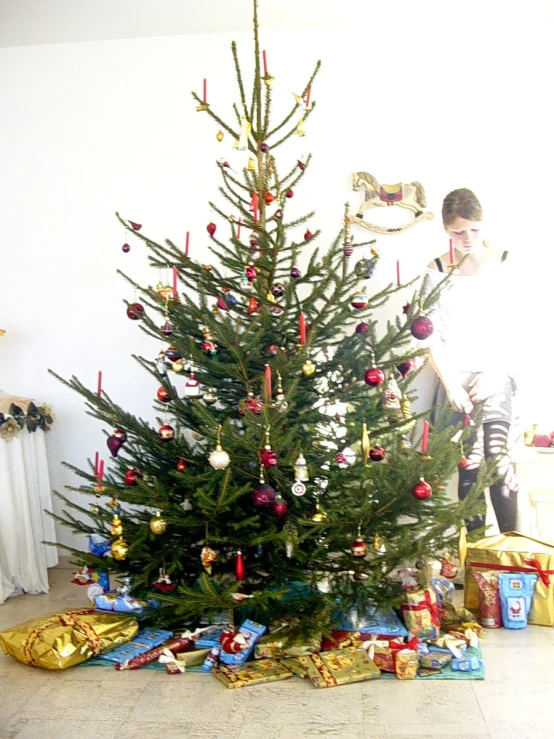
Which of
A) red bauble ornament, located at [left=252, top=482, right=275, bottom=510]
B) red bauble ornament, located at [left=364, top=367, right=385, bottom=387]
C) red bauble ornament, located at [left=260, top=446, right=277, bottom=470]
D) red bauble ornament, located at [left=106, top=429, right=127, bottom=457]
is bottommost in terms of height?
red bauble ornament, located at [left=252, top=482, right=275, bottom=510]

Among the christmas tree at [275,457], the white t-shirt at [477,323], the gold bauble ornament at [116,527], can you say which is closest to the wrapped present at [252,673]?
the christmas tree at [275,457]

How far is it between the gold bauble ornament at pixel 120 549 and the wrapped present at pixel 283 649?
0.55 metres

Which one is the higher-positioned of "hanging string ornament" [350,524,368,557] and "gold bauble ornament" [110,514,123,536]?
"gold bauble ornament" [110,514,123,536]

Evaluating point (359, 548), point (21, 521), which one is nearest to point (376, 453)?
point (359, 548)

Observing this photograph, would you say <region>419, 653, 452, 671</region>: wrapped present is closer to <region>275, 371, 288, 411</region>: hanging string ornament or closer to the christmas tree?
the christmas tree

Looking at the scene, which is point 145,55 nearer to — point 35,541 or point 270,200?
point 270,200

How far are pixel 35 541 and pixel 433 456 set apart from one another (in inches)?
73.6

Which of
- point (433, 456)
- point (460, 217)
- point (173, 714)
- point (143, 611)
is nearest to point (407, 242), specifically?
→ point (460, 217)

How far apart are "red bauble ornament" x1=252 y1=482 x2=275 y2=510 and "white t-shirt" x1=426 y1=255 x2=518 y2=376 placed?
141 cm

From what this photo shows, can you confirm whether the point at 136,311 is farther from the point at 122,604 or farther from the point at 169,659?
the point at 169,659

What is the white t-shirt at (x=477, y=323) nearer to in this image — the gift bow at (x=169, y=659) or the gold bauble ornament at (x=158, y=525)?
the gold bauble ornament at (x=158, y=525)

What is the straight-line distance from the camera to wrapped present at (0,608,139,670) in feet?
8.54

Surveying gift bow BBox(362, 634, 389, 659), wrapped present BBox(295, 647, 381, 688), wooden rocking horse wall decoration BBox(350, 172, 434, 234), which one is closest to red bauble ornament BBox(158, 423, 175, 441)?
wrapped present BBox(295, 647, 381, 688)

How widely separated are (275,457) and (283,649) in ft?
2.16
